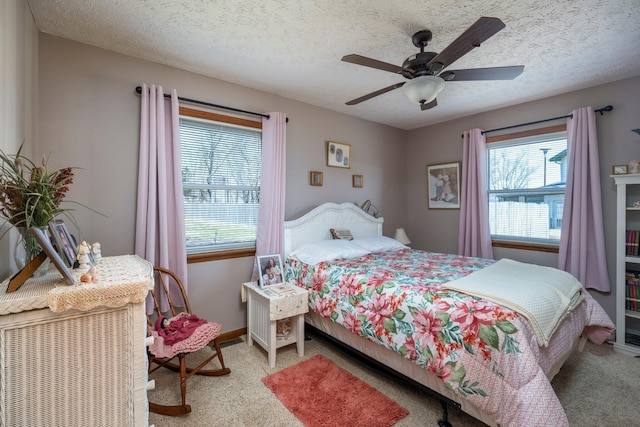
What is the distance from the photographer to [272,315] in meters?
2.31

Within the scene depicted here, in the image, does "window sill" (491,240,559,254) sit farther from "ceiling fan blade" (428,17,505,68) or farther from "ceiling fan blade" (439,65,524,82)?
"ceiling fan blade" (428,17,505,68)

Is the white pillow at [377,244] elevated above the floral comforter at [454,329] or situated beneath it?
elevated above

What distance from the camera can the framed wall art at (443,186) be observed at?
3.99 m

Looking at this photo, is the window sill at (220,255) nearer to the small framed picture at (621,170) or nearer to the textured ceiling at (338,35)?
the textured ceiling at (338,35)

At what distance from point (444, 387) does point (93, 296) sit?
1.89 metres

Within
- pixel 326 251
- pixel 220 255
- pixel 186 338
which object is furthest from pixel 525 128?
pixel 186 338

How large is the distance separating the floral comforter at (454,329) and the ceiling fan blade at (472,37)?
1422 mm

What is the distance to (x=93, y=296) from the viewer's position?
103 centimetres

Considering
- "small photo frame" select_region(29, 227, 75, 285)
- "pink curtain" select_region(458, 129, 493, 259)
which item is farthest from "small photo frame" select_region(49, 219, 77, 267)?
"pink curtain" select_region(458, 129, 493, 259)

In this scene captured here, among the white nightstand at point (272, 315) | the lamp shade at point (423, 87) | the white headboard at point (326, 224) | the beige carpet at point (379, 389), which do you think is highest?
the lamp shade at point (423, 87)

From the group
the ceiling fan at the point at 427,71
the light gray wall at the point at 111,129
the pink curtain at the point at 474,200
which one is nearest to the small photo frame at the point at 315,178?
the light gray wall at the point at 111,129

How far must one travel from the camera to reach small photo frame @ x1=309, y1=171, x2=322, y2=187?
11.3ft

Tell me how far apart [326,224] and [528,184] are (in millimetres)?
2498

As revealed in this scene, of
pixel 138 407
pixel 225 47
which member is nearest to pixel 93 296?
pixel 138 407
